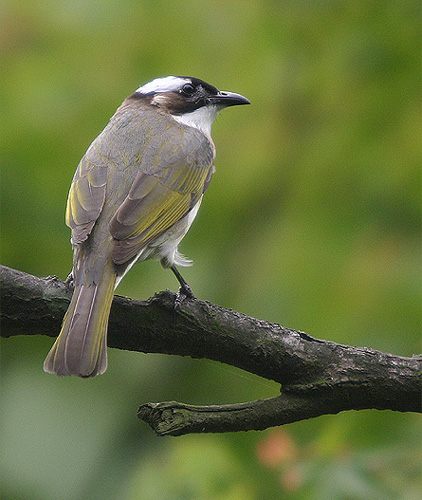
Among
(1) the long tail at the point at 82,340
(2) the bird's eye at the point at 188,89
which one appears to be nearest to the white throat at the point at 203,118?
(2) the bird's eye at the point at 188,89

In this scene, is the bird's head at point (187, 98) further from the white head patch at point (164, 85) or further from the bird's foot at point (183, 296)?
the bird's foot at point (183, 296)

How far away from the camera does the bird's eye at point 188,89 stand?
5.58 meters

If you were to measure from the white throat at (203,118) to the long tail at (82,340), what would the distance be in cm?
228

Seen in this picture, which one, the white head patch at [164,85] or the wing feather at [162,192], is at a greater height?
the white head patch at [164,85]

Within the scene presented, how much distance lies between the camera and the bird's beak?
5109 millimetres

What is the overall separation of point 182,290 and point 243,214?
2.78 ft

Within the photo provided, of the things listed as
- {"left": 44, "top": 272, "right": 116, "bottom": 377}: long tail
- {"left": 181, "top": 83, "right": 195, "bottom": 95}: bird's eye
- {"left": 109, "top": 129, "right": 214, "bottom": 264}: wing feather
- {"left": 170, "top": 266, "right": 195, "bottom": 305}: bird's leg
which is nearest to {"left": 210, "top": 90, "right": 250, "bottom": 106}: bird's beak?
{"left": 181, "top": 83, "right": 195, "bottom": 95}: bird's eye

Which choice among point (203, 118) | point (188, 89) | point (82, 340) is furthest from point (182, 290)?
point (188, 89)

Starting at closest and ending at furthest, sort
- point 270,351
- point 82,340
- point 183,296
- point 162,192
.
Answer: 1. point 82,340
2. point 270,351
3. point 183,296
4. point 162,192

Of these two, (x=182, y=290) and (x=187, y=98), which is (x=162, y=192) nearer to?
(x=182, y=290)

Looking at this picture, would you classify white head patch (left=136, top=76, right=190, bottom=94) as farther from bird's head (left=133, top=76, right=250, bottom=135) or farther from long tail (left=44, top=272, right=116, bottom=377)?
long tail (left=44, top=272, right=116, bottom=377)

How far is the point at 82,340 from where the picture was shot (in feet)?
11.0

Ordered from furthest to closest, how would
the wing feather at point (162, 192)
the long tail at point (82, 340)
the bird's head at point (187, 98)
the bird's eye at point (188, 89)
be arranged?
1. the bird's eye at point (188, 89)
2. the bird's head at point (187, 98)
3. the wing feather at point (162, 192)
4. the long tail at point (82, 340)

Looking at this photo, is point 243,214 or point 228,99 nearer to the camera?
point 243,214
